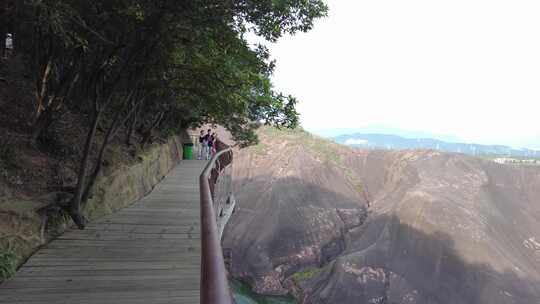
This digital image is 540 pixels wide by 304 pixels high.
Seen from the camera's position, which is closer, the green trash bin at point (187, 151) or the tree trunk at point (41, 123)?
the tree trunk at point (41, 123)

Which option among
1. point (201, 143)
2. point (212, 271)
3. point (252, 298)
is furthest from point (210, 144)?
point (252, 298)

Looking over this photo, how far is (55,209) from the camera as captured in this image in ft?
17.6

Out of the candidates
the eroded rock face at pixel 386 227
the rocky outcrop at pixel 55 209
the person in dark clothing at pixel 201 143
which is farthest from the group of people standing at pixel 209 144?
the eroded rock face at pixel 386 227

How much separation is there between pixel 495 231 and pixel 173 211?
162ft

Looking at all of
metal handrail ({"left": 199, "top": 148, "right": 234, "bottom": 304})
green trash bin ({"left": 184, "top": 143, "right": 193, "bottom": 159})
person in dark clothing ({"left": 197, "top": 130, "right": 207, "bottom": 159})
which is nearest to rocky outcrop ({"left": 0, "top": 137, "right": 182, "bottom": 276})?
metal handrail ({"left": 199, "top": 148, "right": 234, "bottom": 304})

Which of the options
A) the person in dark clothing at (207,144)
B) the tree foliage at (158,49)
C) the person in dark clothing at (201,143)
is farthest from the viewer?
the person in dark clothing at (201,143)

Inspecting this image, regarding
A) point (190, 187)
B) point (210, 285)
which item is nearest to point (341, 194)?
point (190, 187)

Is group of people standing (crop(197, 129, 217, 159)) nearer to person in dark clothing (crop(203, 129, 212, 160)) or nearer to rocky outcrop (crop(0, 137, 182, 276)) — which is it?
person in dark clothing (crop(203, 129, 212, 160))

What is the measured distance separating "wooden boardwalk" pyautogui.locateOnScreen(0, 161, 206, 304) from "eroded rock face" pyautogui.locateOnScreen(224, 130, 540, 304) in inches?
1275

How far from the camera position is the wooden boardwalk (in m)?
3.68

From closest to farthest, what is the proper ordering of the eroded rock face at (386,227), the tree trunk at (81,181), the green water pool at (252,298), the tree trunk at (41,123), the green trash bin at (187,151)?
the tree trunk at (81,181) < the tree trunk at (41,123) < the green trash bin at (187,151) < the eroded rock face at (386,227) < the green water pool at (252,298)

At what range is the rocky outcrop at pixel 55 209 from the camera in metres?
4.47

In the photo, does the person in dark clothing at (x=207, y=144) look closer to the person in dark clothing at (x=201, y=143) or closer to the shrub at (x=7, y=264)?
the person in dark clothing at (x=201, y=143)

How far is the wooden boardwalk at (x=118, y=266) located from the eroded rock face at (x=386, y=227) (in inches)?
1275
